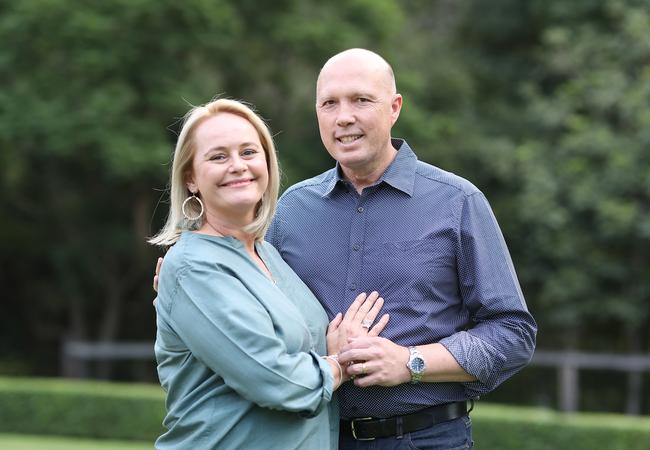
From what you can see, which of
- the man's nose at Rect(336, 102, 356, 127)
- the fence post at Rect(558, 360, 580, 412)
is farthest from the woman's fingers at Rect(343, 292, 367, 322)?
the fence post at Rect(558, 360, 580, 412)

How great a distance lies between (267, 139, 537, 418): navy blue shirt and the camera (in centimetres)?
365

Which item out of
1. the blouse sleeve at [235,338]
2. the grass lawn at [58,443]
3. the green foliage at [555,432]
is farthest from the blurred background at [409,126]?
the blouse sleeve at [235,338]

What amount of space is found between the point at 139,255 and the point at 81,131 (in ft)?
14.5

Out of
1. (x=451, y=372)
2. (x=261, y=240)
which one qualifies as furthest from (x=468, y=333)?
(x=261, y=240)

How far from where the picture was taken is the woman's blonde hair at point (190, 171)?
10.9 feet

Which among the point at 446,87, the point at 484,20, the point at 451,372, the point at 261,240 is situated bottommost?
the point at 451,372

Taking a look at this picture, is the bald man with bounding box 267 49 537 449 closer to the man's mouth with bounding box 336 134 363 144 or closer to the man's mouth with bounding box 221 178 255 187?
the man's mouth with bounding box 336 134 363 144

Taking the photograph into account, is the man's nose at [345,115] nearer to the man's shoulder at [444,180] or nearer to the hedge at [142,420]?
the man's shoulder at [444,180]

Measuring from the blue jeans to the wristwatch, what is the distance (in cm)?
22

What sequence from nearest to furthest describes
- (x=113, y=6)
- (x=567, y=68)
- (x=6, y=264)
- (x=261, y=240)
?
(x=261, y=240) → (x=113, y=6) → (x=567, y=68) → (x=6, y=264)

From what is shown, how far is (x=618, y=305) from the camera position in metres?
19.8

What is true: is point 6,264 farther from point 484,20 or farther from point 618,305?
point 618,305

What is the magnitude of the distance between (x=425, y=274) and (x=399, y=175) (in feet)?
1.24

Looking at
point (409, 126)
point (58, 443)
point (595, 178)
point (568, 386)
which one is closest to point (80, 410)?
point (58, 443)
